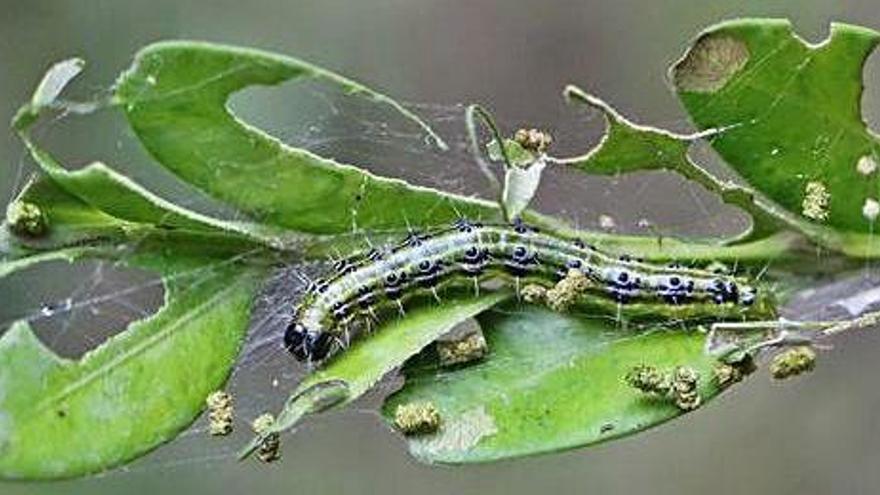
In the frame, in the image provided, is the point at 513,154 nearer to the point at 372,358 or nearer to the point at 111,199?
the point at 372,358

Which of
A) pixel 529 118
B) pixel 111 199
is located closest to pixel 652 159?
pixel 111 199

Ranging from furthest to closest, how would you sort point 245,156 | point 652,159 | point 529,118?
point 529,118 → point 652,159 → point 245,156

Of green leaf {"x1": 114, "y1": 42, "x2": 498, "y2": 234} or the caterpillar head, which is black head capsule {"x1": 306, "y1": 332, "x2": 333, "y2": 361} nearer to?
the caterpillar head

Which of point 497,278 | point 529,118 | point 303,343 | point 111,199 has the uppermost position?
point 111,199

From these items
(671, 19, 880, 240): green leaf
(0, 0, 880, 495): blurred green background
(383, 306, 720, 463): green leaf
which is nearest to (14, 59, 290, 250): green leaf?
(383, 306, 720, 463): green leaf

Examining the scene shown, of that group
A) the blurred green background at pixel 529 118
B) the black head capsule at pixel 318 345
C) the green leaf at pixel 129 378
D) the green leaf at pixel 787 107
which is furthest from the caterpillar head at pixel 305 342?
Answer: the blurred green background at pixel 529 118

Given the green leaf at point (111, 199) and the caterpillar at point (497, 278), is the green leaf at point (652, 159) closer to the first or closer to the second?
the caterpillar at point (497, 278)

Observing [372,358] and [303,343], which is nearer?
[372,358]

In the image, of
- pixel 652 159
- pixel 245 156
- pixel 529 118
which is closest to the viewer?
pixel 245 156
